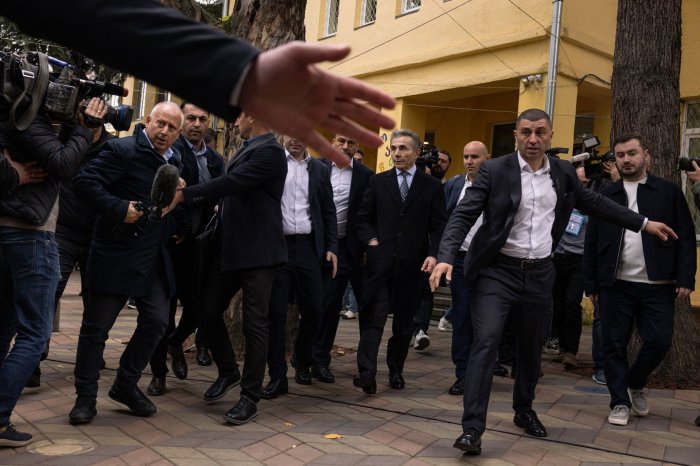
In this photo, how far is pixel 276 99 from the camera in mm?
1377

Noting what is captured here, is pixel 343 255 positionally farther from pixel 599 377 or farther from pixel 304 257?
pixel 599 377

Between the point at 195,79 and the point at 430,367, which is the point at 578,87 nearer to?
the point at 430,367

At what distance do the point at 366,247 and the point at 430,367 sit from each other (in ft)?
5.55

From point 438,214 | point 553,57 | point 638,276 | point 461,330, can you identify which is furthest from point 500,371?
point 553,57

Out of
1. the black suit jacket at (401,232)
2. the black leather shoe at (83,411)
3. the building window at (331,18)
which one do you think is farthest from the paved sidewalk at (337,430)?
the building window at (331,18)

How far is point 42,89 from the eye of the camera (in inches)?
147

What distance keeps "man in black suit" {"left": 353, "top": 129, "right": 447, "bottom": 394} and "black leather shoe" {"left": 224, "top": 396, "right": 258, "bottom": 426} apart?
1370 mm

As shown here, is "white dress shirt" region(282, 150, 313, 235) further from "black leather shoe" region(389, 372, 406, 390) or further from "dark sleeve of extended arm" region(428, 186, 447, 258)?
"black leather shoe" region(389, 372, 406, 390)

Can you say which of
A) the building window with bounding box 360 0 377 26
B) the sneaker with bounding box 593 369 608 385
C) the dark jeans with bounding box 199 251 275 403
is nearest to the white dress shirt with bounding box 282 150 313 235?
the dark jeans with bounding box 199 251 275 403

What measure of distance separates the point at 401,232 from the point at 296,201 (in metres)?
0.98

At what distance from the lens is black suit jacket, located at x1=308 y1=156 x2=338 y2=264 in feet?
Answer: 18.7

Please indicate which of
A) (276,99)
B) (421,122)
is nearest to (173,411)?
(276,99)

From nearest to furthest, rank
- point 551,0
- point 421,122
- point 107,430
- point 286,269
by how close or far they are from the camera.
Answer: point 107,430
point 286,269
point 551,0
point 421,122

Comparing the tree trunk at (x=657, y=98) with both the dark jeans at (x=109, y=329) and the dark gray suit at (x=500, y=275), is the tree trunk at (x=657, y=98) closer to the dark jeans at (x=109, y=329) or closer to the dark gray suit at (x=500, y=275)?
the dark gray suit at (x=500, y=275)
